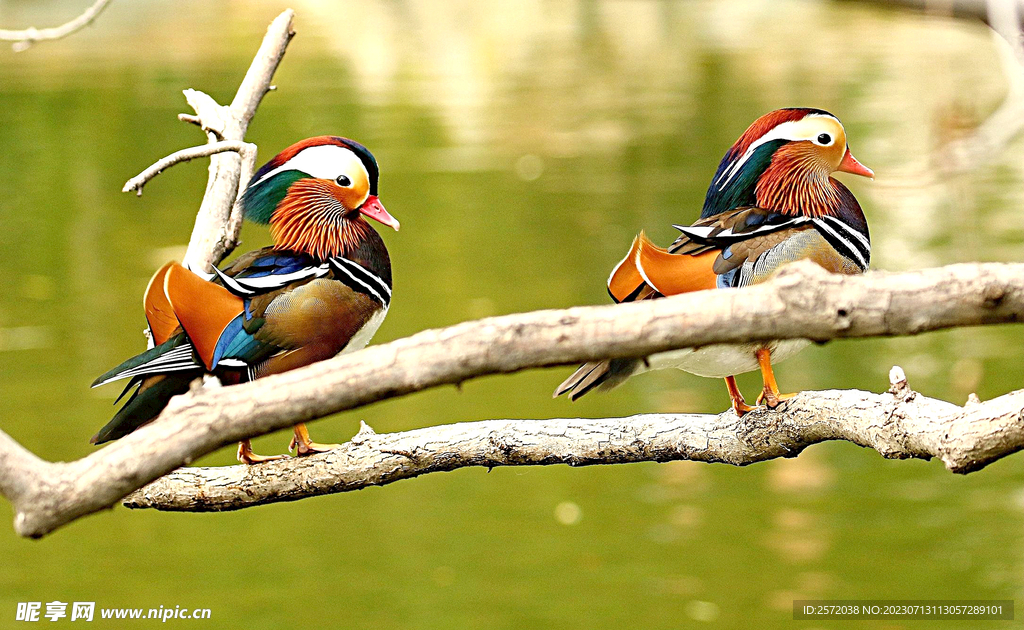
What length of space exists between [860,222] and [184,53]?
54.1 ft

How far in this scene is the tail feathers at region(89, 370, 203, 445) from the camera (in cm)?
172

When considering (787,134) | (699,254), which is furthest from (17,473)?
(787,134)

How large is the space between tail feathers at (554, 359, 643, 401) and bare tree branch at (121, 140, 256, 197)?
29.7 inches

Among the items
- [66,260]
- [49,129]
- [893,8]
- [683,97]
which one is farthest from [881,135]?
[893,8]

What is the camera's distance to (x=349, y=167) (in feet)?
6.05

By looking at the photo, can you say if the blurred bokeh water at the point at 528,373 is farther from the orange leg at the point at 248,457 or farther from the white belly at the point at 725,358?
the orange leg at the point at 248,457

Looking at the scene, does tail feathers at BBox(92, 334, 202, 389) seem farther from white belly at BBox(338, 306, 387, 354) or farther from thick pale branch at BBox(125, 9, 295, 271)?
thick pale branch at BBox(125, 9, 295, 271)

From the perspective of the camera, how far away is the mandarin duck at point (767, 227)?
174 centimetres

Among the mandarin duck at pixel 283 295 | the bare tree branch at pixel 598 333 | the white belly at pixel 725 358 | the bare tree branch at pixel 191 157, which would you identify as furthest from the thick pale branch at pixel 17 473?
the white belly at pixel 725 358

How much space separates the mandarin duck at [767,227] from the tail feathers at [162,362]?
588mm

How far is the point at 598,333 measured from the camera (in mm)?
1269

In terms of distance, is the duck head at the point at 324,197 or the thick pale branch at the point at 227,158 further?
the thick pale branch at the point at 227,158

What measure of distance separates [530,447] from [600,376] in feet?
0.58

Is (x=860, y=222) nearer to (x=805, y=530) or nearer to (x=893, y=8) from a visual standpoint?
(x=893, y=8)
